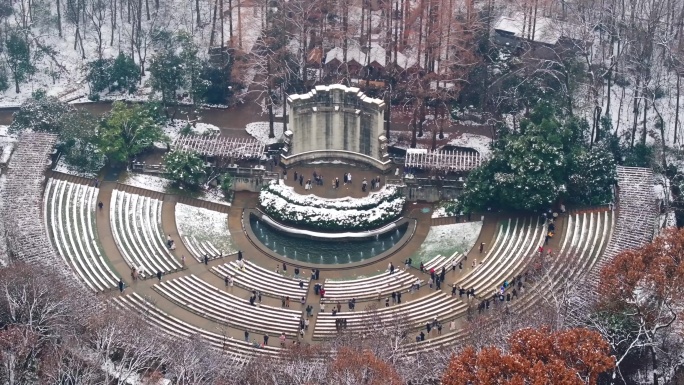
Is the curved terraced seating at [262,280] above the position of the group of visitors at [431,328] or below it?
above

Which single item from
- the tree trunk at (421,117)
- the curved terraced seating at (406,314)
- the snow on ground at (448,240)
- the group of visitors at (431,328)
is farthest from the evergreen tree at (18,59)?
the group of visitors at (431,328)

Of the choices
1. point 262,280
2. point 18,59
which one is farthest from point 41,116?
point 262,280

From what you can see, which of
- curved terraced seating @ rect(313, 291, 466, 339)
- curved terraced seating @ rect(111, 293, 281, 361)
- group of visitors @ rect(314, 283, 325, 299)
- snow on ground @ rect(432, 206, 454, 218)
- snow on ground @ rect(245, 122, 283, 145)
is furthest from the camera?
snow on ground @ rect(245, 122, 283, 145)

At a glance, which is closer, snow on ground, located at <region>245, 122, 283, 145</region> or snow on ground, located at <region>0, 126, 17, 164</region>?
snow on ground, located at <region>0, 126, 17, 164</region>

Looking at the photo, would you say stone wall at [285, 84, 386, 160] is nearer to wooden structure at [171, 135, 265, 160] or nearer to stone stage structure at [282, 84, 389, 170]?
stone stage structure at [282, 84, 389, 170]

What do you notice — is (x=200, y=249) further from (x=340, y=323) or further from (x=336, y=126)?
(x=336, y=126)

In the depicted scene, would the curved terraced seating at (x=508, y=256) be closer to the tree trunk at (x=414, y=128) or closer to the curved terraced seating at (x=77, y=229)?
the tree trunk at (x=414, y=128)

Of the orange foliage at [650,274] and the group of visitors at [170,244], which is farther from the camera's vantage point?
the group of visitors at [170,244]

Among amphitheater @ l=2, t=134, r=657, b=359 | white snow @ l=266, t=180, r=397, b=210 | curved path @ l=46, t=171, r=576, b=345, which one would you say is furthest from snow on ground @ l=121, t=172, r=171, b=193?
white snow @ l=266, t=180, r=397, b=210

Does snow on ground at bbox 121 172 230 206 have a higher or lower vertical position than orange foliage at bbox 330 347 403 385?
higher
